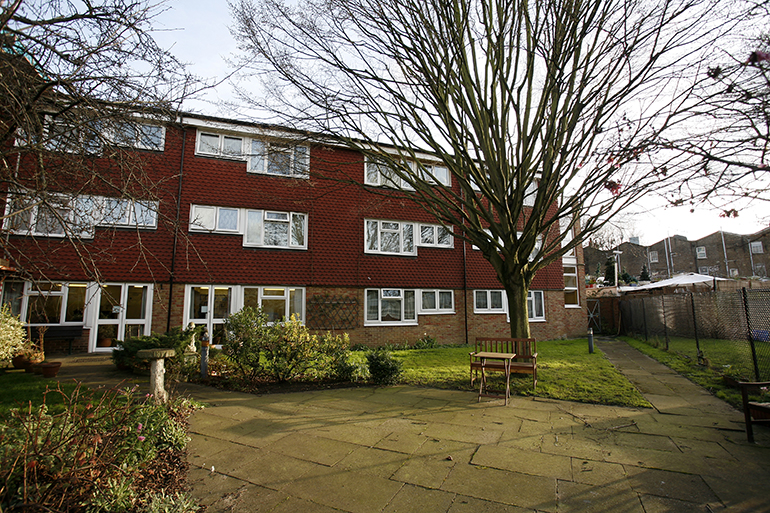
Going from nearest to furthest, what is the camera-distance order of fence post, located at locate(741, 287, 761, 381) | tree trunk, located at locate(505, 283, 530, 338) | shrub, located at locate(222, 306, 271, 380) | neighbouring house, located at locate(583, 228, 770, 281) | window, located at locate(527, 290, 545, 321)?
fence post, located at locate(741, 287, 761, 381)
shrub, located at locate(222, 306, 271, 380)
tree trunk, located at locate(505, 283, 530, 338)
window, located at locate(527, 290, 545, 321)
neighbouring house, located at locate(583, 228, 770, 281)

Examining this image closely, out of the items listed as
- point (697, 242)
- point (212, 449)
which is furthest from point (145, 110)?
point (697, 242)

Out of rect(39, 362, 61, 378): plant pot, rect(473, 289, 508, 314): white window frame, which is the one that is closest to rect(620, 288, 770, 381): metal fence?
rect(473, 289, 508, 314): white window frame

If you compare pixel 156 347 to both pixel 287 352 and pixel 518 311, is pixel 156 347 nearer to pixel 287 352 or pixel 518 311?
pixel 287 352

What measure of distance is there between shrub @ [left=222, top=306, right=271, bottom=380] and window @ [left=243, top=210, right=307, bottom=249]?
20.9 ft

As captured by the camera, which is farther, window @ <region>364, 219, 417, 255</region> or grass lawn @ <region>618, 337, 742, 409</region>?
window @ <region>364, 219, 417, 255</region>

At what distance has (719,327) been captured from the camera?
29.2ft

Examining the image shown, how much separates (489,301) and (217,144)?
12.5 m

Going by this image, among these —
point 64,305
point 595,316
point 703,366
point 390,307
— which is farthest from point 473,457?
point 595,316

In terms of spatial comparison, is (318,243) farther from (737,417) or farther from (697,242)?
(697,242)

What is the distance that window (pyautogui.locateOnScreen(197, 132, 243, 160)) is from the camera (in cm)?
1331

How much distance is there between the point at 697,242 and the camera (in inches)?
1923

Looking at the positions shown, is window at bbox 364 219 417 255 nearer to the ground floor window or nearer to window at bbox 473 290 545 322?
the ground floor window

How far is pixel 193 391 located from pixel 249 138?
972 centimetres

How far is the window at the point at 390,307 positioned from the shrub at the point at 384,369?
22.7 feet
